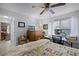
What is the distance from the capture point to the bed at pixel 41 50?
1796mm

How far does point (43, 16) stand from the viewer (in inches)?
73.1

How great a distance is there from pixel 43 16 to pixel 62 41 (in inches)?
21.9

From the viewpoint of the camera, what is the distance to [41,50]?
1841 mm

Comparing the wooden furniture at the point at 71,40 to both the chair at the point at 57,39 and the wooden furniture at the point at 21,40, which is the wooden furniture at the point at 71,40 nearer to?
the chair at the point at 57,39

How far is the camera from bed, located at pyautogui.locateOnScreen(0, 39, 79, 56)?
5.89 ft

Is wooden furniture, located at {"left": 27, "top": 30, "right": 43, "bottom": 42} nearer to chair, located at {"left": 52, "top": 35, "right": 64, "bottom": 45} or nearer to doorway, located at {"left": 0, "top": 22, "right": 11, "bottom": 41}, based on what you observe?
chair, located at {"left": 52, "top": 35, "right": 64, "bottom": 45}

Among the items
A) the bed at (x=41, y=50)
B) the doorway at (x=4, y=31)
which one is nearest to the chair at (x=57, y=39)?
the bed at (x=41, y=50)

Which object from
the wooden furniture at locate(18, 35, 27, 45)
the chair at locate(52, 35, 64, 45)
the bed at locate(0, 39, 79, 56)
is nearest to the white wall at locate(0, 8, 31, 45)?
the wooden furniture at locate(18, 35, 27, 45)

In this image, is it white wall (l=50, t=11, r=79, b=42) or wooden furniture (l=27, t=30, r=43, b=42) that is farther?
wooden furniture (l=27, t=30, r=43, b=42)

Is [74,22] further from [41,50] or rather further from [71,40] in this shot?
[41,50]

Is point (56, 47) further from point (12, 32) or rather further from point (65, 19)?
point (12, 32)

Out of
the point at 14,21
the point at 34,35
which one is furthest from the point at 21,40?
the point at 14,21

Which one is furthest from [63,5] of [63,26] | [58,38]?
[58,38]

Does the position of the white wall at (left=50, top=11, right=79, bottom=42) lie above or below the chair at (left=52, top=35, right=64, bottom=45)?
above
